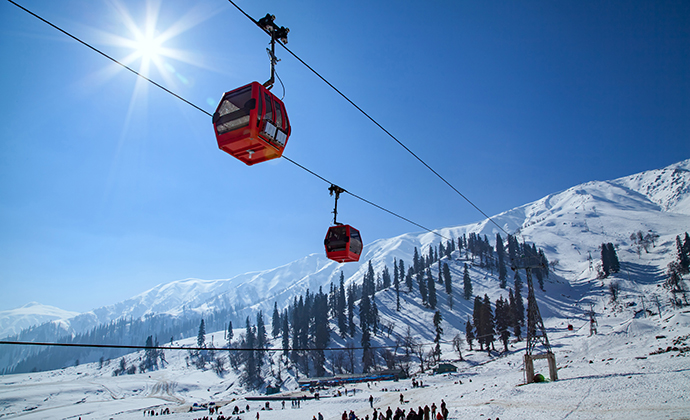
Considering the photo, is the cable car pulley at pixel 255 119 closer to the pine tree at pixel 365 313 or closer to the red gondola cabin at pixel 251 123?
the red gondola cabin at pixel 251 123

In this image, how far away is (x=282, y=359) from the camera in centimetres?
10906

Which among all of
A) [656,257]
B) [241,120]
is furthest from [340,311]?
[656,257]

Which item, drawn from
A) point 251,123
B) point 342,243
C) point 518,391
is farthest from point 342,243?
point 518,391

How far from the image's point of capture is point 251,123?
880cm

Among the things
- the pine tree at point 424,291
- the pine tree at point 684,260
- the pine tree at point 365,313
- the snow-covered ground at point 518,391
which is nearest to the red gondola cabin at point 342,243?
the snow-covered ground at point 518,391

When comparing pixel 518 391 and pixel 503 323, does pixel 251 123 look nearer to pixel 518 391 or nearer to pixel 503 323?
pixel 518 391

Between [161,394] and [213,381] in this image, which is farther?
[213,381]

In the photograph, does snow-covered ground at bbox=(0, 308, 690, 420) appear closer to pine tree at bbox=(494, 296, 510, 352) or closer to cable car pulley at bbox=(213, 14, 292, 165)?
pine tree at bbox=(494, 296, 510, 352)

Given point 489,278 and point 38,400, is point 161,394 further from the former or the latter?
point 489,278

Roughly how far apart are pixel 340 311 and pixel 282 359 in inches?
1051

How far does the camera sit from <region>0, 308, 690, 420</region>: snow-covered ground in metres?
25.4

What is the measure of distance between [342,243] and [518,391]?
28350 millimetres

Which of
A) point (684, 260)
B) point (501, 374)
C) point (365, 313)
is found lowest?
point (501, 374)

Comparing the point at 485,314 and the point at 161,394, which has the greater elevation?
the point at 485,314
